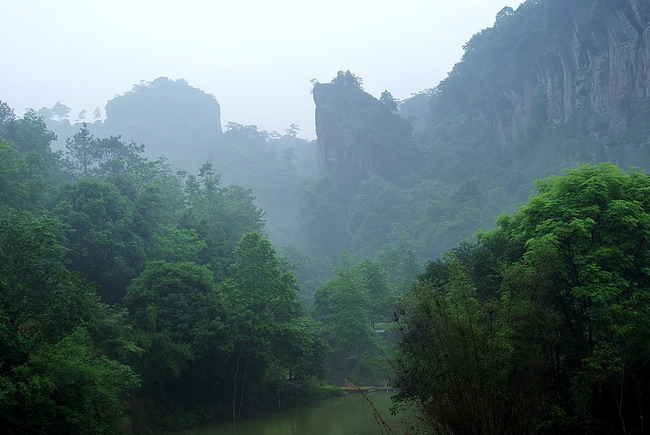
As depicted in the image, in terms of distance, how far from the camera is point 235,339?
2053cm

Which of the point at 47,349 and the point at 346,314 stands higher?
the point at 47,349

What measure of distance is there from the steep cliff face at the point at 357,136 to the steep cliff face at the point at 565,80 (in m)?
9.83

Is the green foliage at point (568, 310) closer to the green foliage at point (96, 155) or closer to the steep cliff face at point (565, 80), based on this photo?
the green foliage at point (96, 155)

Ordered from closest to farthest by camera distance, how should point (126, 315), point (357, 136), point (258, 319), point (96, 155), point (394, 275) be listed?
1. point (126, 315)
2. point (258, 319)
3. point (96, 155)
4. point (394, 275)
5. point (357, 136)

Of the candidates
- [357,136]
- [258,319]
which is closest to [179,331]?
[258,319]

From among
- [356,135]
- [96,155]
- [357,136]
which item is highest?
[356,135]

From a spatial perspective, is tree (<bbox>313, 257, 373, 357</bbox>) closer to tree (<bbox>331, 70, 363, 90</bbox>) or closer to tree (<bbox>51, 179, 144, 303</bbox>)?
tree (<bbox>51, 179, 144, 303</bbox>)

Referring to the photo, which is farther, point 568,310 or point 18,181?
point 18,181

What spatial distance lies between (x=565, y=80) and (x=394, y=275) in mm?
24768

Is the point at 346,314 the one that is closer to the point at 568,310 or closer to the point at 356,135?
the point at 568,310

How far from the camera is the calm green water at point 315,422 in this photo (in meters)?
17.5

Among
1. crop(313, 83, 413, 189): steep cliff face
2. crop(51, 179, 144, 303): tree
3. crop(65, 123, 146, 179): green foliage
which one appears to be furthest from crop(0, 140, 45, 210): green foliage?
crop(313, 83, 413, 189): steep cliff face

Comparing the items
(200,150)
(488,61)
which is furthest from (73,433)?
(200,150)

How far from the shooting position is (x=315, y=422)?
1962 centimetres
